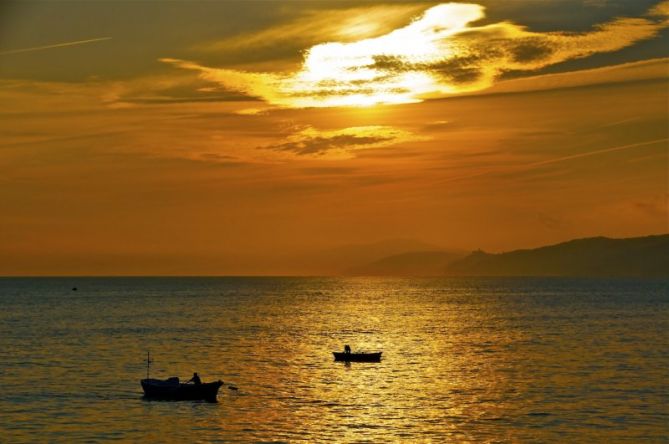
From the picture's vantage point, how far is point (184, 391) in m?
77.0

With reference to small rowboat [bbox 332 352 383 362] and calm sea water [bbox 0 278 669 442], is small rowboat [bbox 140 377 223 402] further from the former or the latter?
small rowboat [bbox 332 352 383 362]

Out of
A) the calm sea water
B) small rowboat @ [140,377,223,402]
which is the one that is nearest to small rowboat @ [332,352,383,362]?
the calm sea water

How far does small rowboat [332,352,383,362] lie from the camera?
106000 millimetres

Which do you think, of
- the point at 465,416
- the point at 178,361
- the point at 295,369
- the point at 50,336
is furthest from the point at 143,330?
the point at 465,416

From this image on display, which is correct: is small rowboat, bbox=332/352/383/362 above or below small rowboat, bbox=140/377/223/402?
above

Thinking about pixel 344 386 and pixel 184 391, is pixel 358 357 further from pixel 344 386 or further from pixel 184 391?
pixel 184 391

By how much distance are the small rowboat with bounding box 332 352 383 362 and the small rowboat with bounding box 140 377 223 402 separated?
31.2 meters

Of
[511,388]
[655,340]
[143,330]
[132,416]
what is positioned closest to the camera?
[132,416]

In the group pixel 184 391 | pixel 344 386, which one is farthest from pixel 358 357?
pixel 184 391

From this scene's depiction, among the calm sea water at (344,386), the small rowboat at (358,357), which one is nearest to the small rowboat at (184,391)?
the calm sea water at (344,386)

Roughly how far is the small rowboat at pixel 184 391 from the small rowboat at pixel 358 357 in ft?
102

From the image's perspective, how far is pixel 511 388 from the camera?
281 ft

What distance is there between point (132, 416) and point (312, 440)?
53.6 ft

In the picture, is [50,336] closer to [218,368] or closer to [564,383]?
[218,368]
